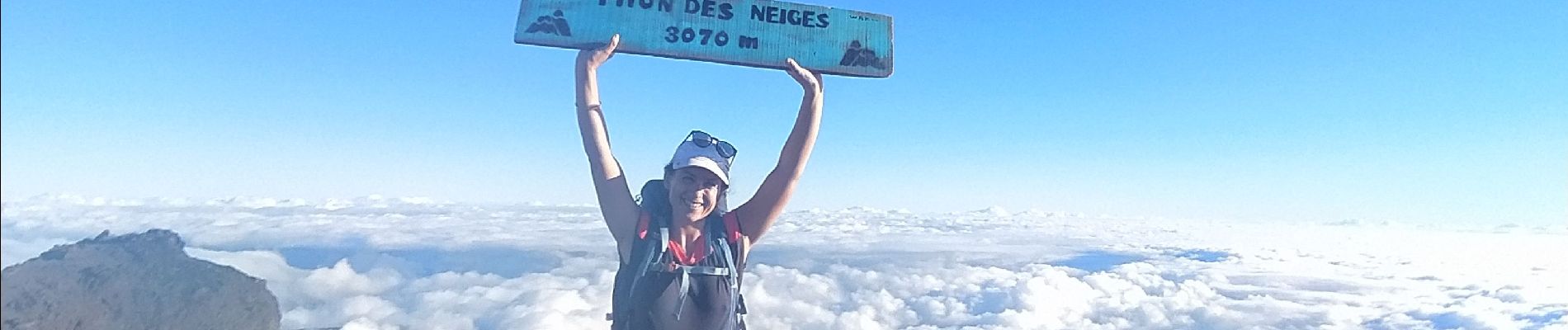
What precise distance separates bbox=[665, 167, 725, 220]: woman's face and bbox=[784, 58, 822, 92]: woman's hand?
29.3 inches

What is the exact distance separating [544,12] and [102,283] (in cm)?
4985

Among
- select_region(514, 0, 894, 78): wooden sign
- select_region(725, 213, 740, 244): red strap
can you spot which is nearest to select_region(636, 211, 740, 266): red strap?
select_region(725, 213, 740, 244): red strap

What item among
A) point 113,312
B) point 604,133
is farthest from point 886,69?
point 113,312

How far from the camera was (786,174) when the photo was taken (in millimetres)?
4043

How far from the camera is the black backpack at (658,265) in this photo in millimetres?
3641

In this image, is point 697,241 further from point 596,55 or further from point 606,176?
point 596,55

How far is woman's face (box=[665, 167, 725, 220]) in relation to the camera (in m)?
3.86

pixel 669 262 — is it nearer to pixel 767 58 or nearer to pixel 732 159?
pixel 732 159

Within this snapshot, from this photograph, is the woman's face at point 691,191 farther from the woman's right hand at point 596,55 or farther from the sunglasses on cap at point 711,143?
the woman's right hand at point 596,55

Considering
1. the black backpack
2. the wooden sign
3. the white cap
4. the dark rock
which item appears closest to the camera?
the black backpack

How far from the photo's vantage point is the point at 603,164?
12.5 ft

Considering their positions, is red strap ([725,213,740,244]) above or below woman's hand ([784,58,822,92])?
below

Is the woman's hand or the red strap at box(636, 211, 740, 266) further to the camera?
the woman's hand

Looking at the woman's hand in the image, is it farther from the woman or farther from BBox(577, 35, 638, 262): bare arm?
BBox(577, 35, 638, 262): bare arm
